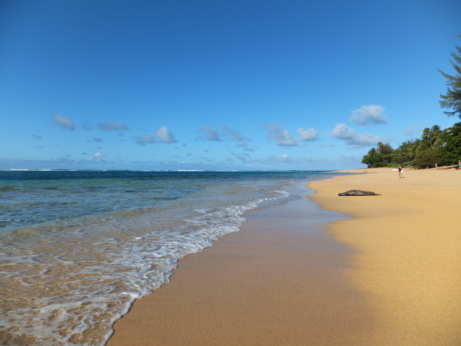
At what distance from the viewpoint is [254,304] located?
276 cm

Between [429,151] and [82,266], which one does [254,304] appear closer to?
[82,266]

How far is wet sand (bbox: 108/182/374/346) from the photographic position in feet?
7.35

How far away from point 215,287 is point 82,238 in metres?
4.02

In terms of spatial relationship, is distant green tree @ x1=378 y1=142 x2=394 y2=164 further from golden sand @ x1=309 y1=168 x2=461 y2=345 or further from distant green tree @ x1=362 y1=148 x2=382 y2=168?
golden sand @ x1=309 y1=168 x2=461 y2=345

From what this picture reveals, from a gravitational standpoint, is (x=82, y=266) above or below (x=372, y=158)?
below

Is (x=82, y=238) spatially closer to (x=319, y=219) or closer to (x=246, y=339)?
(x=246, y=339)

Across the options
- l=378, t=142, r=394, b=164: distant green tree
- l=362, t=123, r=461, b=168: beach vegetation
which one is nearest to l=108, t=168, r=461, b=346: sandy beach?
l=362, t=123, r=461, b=168: beach vegetation

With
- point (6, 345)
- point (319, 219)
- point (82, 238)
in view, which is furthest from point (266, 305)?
point (319, 219)

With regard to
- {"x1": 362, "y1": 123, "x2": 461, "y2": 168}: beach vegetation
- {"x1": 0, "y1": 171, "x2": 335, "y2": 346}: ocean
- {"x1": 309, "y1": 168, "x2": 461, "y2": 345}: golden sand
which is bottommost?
{"x1": 0, "y1": 171, "x2": 335, "y2": 346}: ocean

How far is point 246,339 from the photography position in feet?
7.21

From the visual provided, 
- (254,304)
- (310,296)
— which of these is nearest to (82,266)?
(254,304)

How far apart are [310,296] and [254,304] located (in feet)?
2.23

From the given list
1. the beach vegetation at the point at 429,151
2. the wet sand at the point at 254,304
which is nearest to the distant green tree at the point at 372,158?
the beach vegetation at the point at 429,151

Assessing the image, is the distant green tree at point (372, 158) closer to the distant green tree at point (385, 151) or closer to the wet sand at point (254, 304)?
the distant green tree at point (385, 151)
